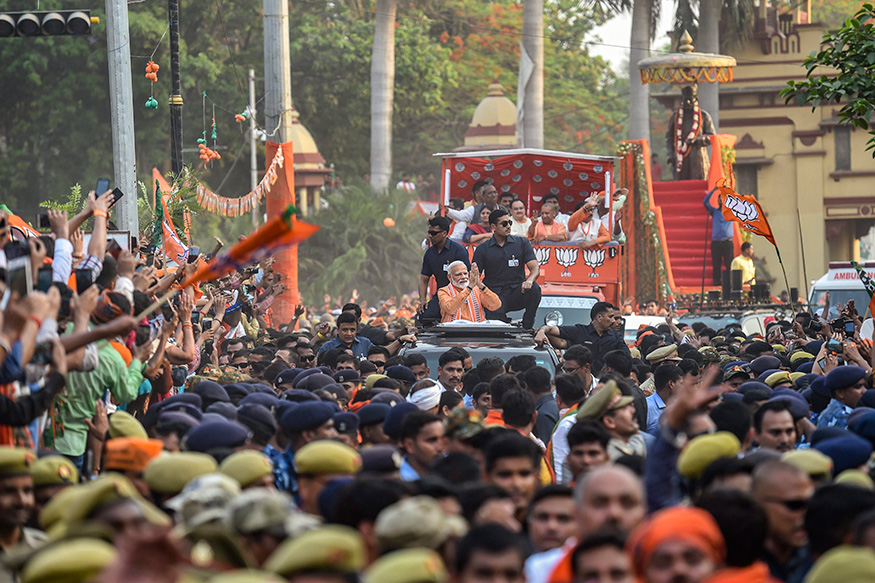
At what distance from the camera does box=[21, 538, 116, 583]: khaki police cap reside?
450 cm

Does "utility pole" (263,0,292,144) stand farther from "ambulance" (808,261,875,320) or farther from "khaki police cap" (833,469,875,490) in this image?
"khaki police cap" (833,469,875,490)

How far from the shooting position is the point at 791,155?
4200 centimetres

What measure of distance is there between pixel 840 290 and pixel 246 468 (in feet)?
54.6

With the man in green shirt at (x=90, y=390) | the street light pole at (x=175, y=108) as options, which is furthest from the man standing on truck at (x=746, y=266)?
the man in green shirt at (x=90, y=390)

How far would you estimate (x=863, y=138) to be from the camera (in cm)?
4169

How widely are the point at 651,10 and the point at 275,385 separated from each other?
2932 cm

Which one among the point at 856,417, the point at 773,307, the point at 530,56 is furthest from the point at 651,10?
the point at 856,417

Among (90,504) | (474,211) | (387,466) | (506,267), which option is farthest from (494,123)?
(90,504)

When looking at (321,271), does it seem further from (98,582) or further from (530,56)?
(98,582)

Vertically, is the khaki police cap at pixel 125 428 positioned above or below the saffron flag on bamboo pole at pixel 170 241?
below

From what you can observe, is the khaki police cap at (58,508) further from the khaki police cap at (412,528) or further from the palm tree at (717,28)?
the palm tree at (717,28)

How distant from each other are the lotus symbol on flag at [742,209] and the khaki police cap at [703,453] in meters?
11.9

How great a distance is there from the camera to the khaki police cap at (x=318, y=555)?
A: 14.8 feet

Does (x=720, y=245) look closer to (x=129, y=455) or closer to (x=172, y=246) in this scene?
(x=172, y=246)
